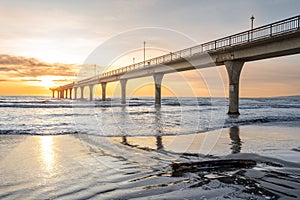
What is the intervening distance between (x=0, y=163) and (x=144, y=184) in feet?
14.1

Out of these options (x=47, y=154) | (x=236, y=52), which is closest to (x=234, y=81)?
(x=236, y=52)

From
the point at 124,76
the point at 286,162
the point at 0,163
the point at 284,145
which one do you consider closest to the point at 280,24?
the point at 284,145

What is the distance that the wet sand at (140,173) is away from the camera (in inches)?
182

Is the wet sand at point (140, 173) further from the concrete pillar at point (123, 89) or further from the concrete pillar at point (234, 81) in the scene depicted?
the concrete pillar at point (123, 89)

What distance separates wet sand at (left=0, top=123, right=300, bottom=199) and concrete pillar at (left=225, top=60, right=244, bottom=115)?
1990cm

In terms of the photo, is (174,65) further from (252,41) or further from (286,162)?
(286,162)

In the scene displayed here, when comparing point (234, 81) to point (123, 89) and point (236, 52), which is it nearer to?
point (236, 52)

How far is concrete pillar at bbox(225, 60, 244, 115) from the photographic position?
2883 cm

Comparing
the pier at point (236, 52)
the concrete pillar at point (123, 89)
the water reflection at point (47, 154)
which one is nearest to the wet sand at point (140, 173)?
the water reflection at point (47, 154)

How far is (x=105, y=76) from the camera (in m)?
74.9

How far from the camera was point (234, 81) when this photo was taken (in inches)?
1141

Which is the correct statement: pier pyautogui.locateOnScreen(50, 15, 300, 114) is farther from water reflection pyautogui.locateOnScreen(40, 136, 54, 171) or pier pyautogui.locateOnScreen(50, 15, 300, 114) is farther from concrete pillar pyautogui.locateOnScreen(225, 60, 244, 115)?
water reflection pyautogui.locateOnScreen(40, 136, 54, 171)

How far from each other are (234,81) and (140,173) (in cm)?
2510

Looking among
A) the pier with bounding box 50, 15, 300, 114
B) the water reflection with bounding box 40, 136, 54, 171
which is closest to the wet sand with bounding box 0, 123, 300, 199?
the water reflection with bounding box 40, 136, 54, 171
